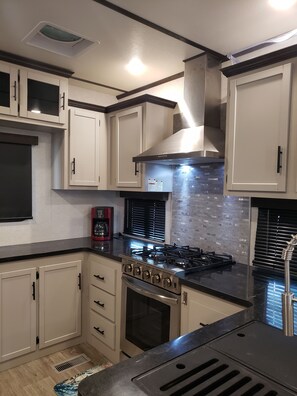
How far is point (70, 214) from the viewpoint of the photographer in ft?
10.9

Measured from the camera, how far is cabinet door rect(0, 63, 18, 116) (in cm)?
245

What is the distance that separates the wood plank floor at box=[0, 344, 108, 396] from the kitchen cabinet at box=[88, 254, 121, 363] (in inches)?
5.0

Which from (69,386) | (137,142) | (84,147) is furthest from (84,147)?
(69,386)

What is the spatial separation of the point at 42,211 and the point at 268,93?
237 centimetres

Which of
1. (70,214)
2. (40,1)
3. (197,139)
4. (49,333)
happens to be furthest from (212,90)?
(49,333)

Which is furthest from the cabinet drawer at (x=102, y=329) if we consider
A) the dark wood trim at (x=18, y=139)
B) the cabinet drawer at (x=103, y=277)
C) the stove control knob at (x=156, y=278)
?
the dark wood trim at (x=18, y=139)

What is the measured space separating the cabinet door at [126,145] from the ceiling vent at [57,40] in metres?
0.71

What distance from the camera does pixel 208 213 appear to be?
264cm

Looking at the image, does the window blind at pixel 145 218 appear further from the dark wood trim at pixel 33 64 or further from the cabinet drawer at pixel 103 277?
the dark wood trim at pixel 33 64

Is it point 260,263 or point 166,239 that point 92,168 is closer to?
point 166,239

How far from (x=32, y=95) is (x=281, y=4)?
6.53 feet

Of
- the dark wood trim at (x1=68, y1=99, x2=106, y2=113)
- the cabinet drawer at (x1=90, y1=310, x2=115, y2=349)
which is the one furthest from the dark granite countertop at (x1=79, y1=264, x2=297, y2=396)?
the dark wood trim at (x1=68, y1=99, x2=106, y2=113)

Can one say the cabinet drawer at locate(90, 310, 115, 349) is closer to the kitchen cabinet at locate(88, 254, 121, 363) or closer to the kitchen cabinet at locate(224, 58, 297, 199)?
the kitchen cabinet at locate(88, 254, 121, 363)

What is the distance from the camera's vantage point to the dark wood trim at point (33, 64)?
8.20 feet
